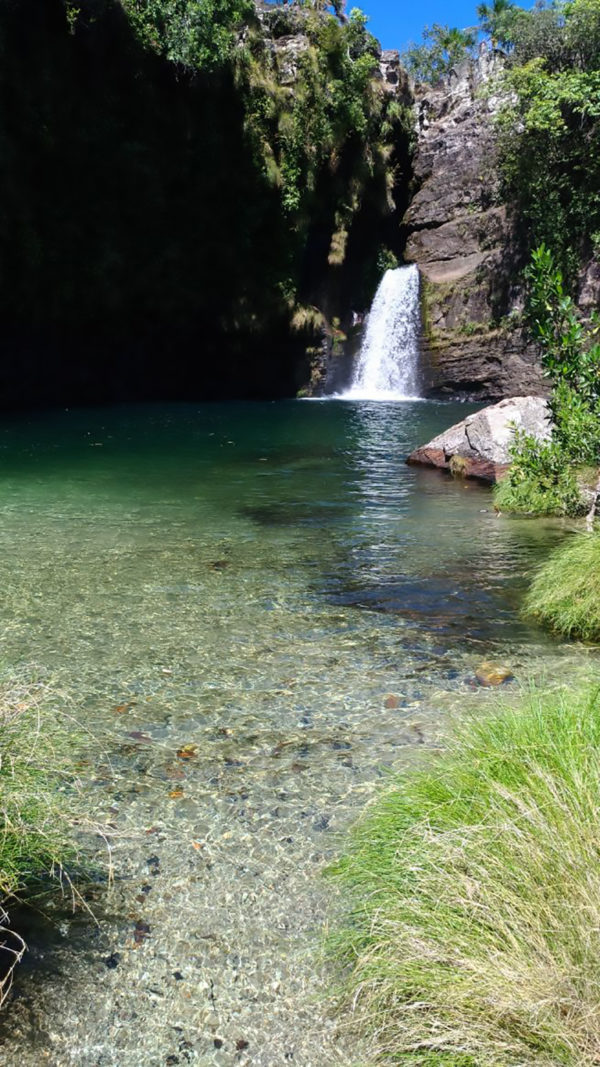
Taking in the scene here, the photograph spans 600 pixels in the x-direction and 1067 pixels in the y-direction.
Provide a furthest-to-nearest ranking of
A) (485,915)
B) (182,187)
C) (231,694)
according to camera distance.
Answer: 1. (182,187)
2. (231,694)
3. (485,915)

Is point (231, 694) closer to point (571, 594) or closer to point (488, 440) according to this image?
point (571, 594)

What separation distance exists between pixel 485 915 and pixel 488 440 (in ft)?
42.8

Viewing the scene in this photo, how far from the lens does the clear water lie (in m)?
2.99

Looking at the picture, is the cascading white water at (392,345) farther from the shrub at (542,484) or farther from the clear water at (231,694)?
the shrub at (542,484)

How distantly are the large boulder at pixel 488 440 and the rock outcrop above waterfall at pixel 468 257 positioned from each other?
16.8 m

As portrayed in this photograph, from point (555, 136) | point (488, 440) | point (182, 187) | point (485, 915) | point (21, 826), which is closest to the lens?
point (485, 915)

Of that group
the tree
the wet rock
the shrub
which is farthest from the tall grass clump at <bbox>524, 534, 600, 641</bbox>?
the tree

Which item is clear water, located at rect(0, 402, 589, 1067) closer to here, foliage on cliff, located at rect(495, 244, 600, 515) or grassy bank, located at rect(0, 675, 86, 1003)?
grassy bank, located at rect(0, 675, 86, 1003)

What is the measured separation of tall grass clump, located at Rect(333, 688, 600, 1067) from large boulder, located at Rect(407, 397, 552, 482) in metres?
11.3

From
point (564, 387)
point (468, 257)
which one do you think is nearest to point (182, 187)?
point (468, 257)

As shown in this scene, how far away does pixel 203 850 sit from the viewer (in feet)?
12.8

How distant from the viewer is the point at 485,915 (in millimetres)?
2613

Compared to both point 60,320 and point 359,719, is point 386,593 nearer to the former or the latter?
point 359,719

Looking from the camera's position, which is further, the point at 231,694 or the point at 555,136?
the point at 555,136
